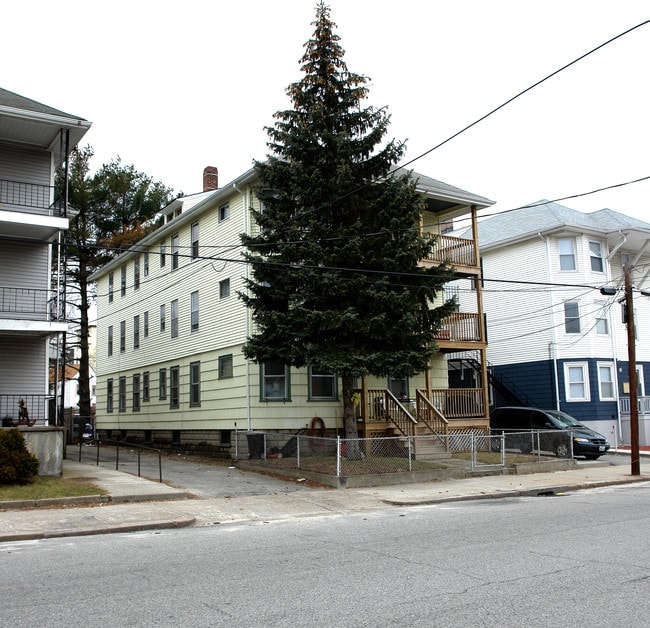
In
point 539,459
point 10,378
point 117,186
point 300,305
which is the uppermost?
point 117,186

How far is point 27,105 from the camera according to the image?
60.9ft

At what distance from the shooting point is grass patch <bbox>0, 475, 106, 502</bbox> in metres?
13.2

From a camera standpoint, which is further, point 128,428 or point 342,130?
point 128,428

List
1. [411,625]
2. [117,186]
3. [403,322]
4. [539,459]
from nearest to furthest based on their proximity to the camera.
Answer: [411,625]
[403,322]
[539,459]
[117,186]

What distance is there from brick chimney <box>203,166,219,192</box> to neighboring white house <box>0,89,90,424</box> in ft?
31.7

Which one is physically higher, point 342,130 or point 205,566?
point 342,130

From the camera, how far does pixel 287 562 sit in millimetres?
8172

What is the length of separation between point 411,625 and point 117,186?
112 feet

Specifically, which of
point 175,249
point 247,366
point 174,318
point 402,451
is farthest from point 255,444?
point 175,249

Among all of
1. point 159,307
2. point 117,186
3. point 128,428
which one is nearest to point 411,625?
point 159,307

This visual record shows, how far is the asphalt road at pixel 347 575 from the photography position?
587 cm

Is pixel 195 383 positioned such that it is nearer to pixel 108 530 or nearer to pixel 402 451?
pixel 402 451

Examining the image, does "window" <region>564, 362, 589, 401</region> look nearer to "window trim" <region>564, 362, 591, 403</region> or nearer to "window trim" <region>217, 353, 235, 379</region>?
"window trim" <region>564, 362, 591, 403</region>

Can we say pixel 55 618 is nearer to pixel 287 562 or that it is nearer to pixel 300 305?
pixel 287 562
